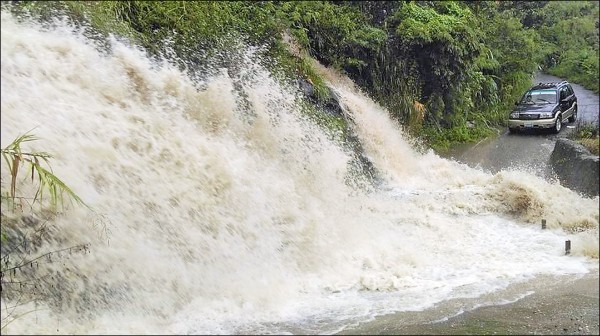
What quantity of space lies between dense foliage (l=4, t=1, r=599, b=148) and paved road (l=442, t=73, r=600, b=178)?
13.2 inches

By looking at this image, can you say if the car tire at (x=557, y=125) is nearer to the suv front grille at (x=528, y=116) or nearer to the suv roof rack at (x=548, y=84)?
the suv front grille at (x=528, y=116)

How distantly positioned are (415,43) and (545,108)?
3.04 m

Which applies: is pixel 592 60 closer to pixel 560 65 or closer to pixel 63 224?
pixel 560 65

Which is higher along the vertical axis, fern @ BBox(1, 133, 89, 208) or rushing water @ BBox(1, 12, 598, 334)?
fern @ BBox(1, 133, 89, 208)

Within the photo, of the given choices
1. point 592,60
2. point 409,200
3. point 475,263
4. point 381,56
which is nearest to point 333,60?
point 381,56

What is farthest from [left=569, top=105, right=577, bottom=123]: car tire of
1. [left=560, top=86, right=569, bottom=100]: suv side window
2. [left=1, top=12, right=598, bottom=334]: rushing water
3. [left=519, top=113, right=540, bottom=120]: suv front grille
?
[left=1, top=12, right=598, bottom=334]: rushing water

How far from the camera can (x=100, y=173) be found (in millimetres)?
5527

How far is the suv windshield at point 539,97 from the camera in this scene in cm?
1078

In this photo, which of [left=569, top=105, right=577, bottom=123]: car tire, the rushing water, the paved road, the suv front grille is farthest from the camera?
the suv front grille

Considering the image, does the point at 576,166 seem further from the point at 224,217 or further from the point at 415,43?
the point at 224,217

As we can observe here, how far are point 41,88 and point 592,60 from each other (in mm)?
8646

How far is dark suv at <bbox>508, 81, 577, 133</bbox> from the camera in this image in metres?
10.3

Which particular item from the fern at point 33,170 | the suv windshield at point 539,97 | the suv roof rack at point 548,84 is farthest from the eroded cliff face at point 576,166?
the fern at point 33,170

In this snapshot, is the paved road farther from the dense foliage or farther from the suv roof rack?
the dense foliage
